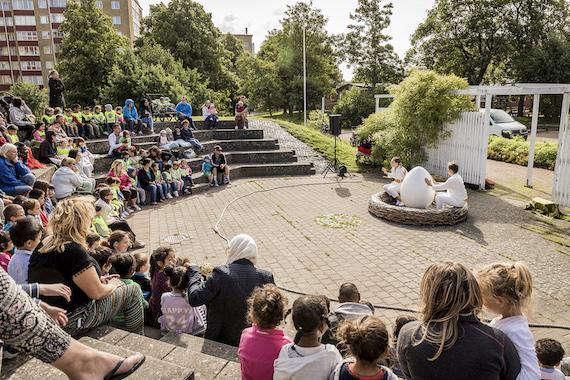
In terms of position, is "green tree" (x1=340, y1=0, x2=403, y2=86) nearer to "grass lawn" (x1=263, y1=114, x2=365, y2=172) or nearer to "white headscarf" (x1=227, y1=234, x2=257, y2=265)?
"grass lawn" (x1=263, y1=114, x2=365, y2=172)

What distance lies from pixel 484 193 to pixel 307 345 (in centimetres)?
1070

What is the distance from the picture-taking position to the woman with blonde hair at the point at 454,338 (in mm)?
1991

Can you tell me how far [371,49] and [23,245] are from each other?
35.7 m

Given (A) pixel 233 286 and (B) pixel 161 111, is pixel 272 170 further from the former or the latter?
(A) pixel 233 286

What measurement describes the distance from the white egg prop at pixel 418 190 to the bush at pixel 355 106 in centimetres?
2522

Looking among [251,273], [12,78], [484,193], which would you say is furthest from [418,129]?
[12,78]

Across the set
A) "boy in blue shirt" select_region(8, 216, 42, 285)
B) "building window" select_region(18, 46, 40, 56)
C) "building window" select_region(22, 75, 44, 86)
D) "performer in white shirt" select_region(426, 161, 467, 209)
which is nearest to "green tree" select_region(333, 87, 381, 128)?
"performer in white shirt" select_region(426, 161, 467, 209)

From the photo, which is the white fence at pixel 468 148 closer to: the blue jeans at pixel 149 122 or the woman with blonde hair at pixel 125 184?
the woman with blonde hair at pixel 125 184

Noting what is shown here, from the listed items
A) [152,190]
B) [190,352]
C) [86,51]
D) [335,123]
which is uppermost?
[86,51]

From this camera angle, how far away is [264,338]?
2701 mm

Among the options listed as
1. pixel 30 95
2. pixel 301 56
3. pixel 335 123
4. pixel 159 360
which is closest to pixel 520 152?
pixel 335 123

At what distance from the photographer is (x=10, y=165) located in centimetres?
820

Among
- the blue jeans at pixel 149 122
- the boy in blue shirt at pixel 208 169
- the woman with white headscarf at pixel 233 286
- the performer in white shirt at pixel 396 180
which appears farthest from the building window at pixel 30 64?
the woman with white headscarf at pixel 233 286

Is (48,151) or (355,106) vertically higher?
(355,106)
